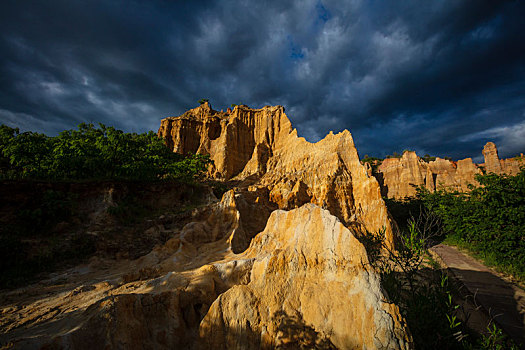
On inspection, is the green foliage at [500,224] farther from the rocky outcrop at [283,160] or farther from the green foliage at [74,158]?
the green foliage at [74,158]

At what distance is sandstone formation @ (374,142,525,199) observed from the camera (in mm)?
30984

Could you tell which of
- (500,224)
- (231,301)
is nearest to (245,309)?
(231,301)

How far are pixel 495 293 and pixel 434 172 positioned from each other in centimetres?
3444

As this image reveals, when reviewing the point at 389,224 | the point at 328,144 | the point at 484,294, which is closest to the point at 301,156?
the point at 328,144

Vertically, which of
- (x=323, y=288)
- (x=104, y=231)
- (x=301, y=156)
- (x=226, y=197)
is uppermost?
(x=301, y=156)

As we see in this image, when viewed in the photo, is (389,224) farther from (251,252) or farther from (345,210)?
(251,252)

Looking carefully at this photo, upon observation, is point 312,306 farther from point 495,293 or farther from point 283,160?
point 283,160

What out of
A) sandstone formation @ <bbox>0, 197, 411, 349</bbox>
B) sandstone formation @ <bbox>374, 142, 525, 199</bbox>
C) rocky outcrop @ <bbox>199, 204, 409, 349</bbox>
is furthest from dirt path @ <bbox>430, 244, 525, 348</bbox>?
sandstone formation @ <bbox>374, 142, 525, 199</bbox>

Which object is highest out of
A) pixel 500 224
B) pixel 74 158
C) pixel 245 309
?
pixel 74 158

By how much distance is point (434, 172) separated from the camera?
3597 cm

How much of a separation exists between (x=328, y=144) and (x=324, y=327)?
21.5 metres

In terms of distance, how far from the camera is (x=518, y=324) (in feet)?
22.1

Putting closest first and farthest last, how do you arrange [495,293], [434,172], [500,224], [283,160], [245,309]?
1. [245,309]
2. [495,293]
3. [500,224]
4. [283,160]
5. [434,172]

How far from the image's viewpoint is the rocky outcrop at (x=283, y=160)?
18656 millimetres
